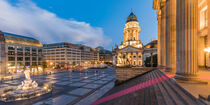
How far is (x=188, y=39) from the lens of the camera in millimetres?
7652

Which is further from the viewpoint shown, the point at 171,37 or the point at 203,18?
the point at 203,18

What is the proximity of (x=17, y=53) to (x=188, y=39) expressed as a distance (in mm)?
82001

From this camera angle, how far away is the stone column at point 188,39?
24.8ft

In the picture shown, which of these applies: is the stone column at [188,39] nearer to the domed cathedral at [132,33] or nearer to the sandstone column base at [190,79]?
the sandstone column base at [190,79]

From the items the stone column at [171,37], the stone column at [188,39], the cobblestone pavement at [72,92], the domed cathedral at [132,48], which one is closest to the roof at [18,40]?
the cobblestone pavement at [72,92]

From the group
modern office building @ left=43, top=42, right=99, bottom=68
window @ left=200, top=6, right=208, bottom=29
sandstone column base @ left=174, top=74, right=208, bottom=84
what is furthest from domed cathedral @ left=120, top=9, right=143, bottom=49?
sandstone column base @ left=174, top=74, right=208, bottom=84

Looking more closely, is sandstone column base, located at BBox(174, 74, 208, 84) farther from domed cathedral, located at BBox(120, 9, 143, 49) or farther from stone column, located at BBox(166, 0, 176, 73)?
domed cathedral, located at BBox(120, 9, 143, 49)

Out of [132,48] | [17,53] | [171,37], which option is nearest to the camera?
[171,37]

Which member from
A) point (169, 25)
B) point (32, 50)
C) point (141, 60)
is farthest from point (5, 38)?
point (141, 60)

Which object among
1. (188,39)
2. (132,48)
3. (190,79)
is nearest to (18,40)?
(188,39)

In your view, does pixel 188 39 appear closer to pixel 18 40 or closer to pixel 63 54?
pixel 18 40

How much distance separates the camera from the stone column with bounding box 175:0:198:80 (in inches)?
297

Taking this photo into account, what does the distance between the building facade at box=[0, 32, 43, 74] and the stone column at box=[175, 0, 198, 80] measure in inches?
2612

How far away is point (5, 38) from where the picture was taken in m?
56.4
